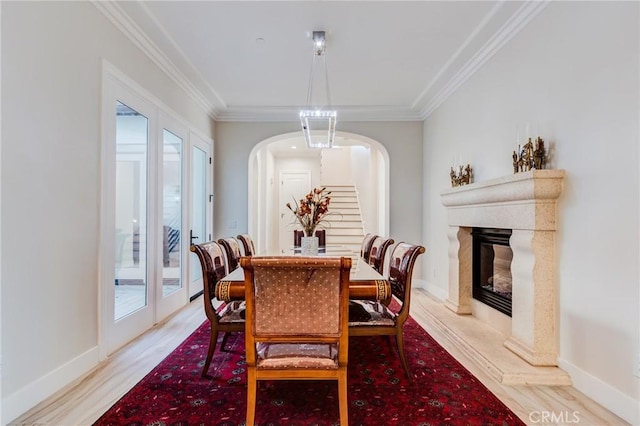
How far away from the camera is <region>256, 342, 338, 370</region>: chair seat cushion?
5.59 feet

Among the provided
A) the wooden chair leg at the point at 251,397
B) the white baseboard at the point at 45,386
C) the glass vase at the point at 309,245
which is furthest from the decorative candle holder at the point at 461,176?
the white baseboard at the point at 45,386

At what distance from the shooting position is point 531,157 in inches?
101

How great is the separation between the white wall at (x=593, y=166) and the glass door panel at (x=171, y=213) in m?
3.53

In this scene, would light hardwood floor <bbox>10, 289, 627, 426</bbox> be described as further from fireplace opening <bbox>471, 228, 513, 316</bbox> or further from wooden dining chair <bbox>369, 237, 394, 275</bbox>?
wooden dining chair <bbox>369, 237, 394, 275</bbox>

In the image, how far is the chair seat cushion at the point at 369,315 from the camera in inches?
90.0

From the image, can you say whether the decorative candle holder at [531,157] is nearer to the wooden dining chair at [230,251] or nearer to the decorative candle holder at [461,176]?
the decorative candle holder at [461,176]

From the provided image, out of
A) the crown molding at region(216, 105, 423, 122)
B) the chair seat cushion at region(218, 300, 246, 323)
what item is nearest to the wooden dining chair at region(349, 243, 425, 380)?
the chair seat cushion at region(218, 300, 246, 323)

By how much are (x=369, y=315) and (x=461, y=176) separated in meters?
2.22

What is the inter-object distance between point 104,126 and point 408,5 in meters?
2.57

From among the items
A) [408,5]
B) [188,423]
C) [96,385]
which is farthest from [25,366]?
[408,5]

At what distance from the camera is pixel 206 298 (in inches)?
92.9

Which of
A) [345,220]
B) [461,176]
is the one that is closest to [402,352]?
[461,176]

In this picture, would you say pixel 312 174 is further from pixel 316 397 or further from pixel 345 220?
pixel 316 397

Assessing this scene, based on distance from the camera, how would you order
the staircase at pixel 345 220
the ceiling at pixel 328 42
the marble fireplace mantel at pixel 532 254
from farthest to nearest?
the staircase at pixel 345 220
the ceiling at pixel 328 42
the marble fireplace mantel at pixel 532 254
